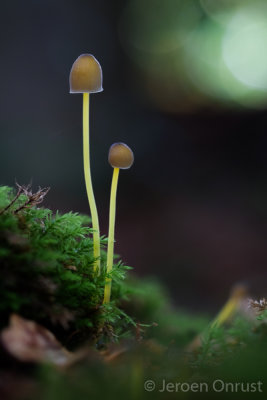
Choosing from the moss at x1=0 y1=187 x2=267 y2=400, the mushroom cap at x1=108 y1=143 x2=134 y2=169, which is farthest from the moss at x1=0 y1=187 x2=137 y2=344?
the mushroom cap at x1=108 y1=143 x2=134 y2=169

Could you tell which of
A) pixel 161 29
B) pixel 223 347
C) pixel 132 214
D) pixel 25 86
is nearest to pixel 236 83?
pixel 161 29

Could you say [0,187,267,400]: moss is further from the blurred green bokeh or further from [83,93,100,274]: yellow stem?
the blurred green bokeh

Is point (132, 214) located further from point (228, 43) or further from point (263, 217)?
point (228, 43)

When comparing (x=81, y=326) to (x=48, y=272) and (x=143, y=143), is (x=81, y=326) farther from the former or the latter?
(x=143, y=143)

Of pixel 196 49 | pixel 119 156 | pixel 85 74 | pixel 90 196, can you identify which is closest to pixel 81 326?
pixel 90 196

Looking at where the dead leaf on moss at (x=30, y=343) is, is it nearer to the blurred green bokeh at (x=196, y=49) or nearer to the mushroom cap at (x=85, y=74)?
the mushroom cap at (x=85, y=74)
